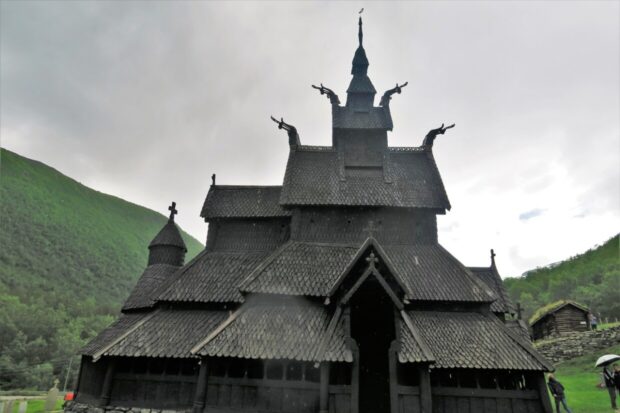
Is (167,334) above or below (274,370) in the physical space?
above

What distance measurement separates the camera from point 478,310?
15.3 metres

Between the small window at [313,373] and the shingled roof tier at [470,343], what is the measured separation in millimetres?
3162

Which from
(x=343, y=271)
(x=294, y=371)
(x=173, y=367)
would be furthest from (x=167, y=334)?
(x=343, y=271)

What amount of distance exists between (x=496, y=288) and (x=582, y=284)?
327 feet

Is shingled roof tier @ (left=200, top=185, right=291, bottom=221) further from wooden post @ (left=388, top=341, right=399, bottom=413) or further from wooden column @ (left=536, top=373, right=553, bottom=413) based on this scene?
wooden column @ (left=536, top=373, right=553, bottom=413)

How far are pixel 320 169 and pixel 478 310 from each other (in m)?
10.7

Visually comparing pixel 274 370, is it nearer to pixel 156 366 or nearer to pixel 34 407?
pixel 156 366

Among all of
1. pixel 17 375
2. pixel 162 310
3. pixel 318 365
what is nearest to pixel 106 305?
pixel 17 375

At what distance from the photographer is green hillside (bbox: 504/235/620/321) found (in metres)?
59.8

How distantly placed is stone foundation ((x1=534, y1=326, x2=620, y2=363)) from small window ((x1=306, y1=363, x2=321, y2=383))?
3146cm

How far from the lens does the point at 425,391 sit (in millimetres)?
12664

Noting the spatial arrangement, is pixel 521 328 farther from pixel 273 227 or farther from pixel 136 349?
pixel 136 349

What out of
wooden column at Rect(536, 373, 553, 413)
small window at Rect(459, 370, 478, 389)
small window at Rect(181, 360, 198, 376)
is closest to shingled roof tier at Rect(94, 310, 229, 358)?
small window at Rect(181, 360, 198, 376)

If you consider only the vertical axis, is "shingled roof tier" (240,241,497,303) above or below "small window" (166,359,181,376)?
above
